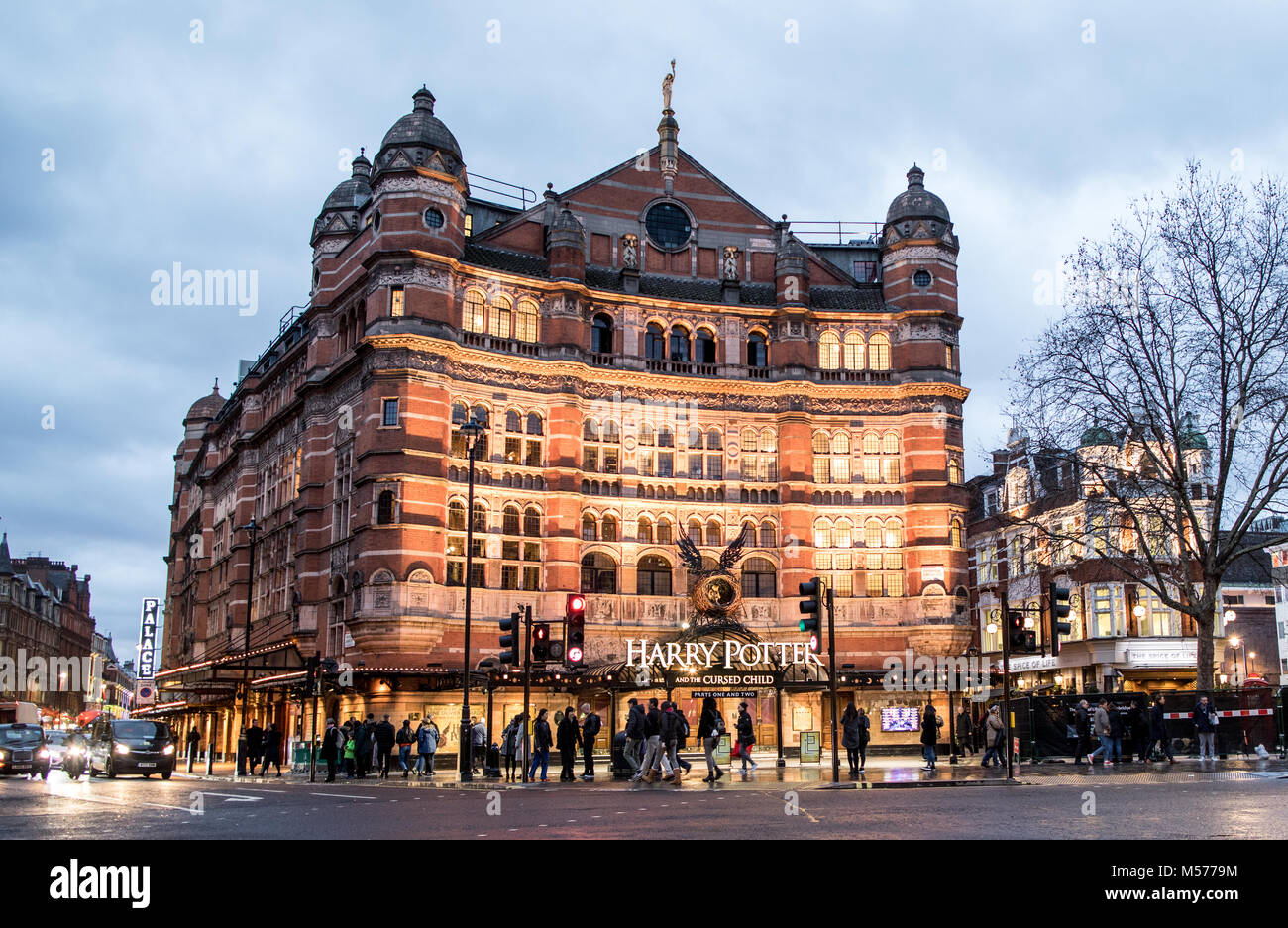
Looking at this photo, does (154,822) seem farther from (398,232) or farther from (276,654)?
(276,654)

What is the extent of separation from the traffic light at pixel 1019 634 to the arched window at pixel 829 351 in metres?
30.4

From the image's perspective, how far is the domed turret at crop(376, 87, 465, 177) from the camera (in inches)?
1941

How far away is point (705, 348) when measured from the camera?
183 ft

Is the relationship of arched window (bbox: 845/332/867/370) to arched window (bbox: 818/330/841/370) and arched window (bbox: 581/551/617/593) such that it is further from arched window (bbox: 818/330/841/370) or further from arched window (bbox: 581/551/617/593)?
arched window (bbox: 581/551/617/593)

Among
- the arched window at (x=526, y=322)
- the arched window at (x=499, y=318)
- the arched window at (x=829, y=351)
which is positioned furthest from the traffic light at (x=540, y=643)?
the arched window at (x=829, y=351)

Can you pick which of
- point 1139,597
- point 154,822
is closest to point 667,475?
point 1139,597

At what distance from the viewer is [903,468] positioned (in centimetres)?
5488

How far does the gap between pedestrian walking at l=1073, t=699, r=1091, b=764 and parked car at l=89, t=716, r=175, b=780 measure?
2614 centimetres

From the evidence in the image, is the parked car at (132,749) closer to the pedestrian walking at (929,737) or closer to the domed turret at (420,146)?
the pedestrian walking at (929,737)

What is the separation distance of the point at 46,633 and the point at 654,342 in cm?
9620

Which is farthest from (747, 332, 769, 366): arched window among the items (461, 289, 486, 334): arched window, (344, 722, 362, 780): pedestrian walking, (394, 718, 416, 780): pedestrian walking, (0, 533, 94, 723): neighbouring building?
(0, 533, 94, 723): neighbouring building

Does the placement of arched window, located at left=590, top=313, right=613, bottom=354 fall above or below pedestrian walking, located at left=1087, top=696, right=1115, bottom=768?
above

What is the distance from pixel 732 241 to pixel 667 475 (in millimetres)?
11844

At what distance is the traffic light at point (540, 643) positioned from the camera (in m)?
27.3
